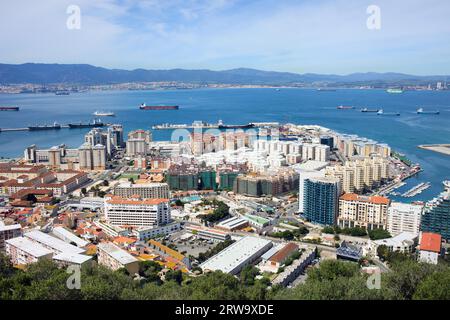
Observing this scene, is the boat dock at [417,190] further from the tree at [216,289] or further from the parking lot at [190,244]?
the tree at [216,289]

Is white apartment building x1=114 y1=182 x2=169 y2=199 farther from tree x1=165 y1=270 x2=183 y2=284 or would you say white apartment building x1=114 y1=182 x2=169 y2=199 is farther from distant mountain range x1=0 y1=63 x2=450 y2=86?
distant mountain range x1=0 y1=63 x2=450 y2=86

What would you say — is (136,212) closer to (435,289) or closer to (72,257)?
(72,257)

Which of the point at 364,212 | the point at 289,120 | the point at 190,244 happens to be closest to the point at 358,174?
the point at 364,212

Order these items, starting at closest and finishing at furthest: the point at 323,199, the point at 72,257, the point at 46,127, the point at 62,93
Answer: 1. the point at 72,257
2. the point at 323,199
3. the point at 46,127
4. the point at 62,93

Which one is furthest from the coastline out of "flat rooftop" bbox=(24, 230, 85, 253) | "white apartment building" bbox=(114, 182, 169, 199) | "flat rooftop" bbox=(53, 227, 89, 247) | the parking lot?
"flat rooftop" bbox=(24, 230, 85, 253)
